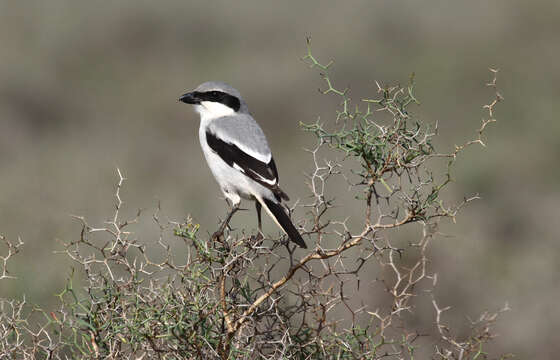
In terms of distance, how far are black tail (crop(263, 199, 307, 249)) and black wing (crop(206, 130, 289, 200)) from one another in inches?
2.3

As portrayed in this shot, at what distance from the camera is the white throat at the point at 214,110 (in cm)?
475

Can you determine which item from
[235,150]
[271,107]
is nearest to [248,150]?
[235,150]

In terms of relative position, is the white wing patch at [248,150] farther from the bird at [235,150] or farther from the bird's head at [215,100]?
the bird's head at [215,100]

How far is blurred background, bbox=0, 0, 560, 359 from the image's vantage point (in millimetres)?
7328

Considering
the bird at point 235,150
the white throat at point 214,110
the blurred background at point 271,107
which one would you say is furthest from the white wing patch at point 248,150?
the blurred background at point 271,107

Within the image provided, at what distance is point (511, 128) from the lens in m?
12.4

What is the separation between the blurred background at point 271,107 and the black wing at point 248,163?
1217 mm

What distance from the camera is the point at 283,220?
3672 mm

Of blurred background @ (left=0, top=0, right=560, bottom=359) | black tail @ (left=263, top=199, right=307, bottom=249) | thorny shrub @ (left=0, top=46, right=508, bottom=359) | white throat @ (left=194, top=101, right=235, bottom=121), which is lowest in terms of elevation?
thorny shrub @ (left=0, top=46, right=508, bottom=359)

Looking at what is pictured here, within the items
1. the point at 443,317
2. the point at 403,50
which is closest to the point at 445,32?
the point at 403,50

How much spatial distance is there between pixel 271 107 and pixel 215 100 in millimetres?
8540

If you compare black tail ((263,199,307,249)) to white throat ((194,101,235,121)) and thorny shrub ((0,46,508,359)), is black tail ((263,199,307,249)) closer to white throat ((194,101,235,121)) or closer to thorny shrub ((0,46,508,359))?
thorny shrub ((0,46,508,359))

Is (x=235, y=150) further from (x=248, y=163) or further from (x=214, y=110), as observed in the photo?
(x=214, y=110)

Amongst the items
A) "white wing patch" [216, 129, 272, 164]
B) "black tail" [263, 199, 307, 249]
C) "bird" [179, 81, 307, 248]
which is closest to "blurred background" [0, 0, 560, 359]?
"bird" [179, 81, 307, 248]
